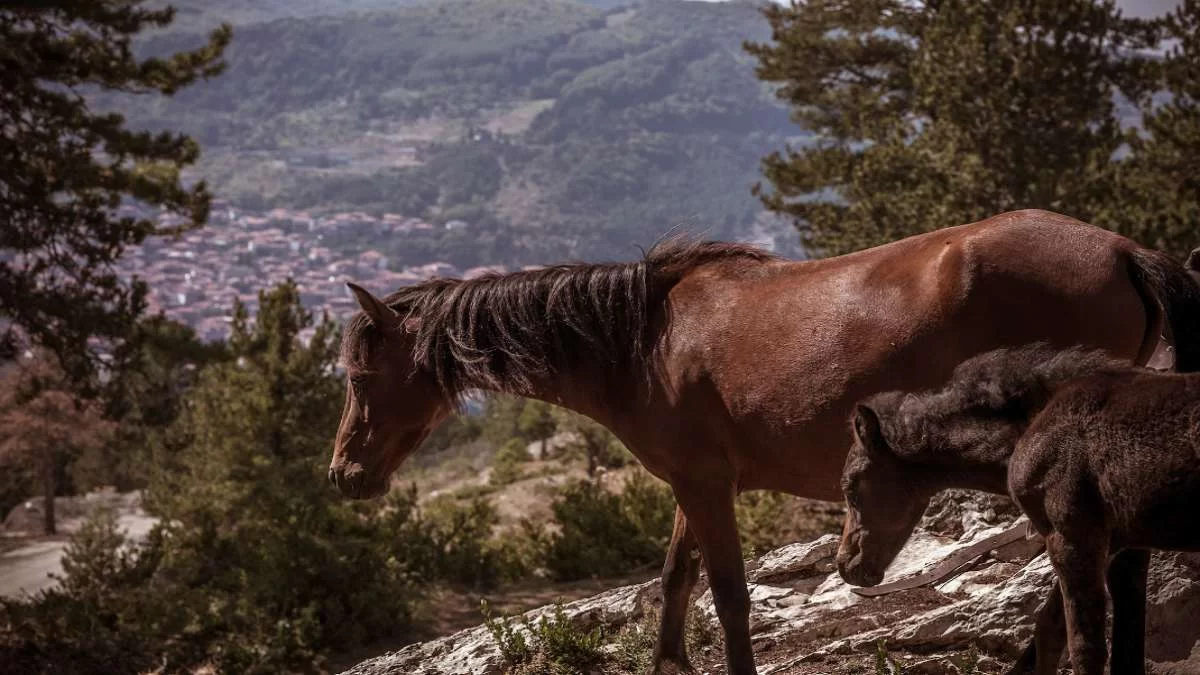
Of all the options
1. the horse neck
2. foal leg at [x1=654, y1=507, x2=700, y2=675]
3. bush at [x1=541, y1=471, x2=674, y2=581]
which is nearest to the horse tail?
the horse neck

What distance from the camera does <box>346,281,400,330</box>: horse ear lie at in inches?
207

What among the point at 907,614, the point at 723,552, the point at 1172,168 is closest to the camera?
the point at 723,552

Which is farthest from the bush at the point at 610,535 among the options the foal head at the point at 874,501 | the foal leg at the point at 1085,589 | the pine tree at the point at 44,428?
the pine tree at the point at 44,428

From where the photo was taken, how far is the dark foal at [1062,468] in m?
3.34

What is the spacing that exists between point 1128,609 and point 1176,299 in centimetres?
123

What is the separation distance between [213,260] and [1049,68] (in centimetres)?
15129

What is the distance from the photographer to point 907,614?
568 centimetres

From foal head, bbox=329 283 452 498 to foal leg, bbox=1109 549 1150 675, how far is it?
10.6ft

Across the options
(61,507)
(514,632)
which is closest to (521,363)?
(514,632)

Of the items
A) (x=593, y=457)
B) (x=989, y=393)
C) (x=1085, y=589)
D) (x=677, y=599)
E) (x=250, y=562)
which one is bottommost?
(x=593, y=457)

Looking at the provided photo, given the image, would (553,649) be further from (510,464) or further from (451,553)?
(510,464)

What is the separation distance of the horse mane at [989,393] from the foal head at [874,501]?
0.08 meters

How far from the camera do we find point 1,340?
1334cm

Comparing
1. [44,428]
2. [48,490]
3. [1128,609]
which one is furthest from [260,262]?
[1128,609]
